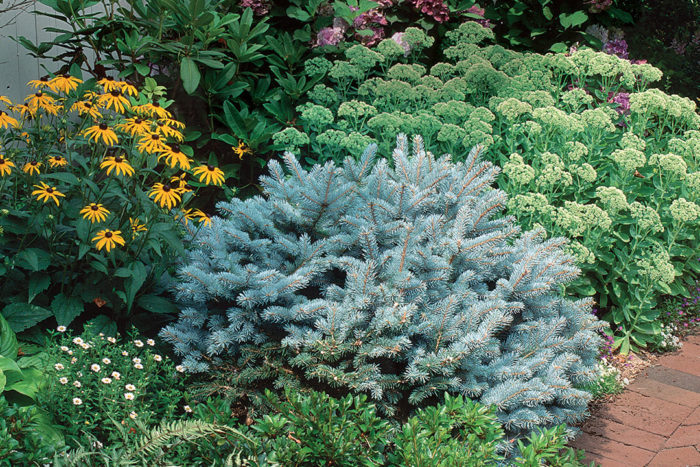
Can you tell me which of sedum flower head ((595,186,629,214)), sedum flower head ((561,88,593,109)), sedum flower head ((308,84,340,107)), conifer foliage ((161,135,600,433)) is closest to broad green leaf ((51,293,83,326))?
conifer foliage ((161,135,600,433))

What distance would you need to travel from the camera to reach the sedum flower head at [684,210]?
3719mm

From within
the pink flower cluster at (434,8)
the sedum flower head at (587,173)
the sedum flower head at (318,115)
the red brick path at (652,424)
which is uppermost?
the pink flower cluster at (434,8)

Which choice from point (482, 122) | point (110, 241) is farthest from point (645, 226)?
point (110, 241)

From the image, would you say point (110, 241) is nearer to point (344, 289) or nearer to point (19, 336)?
point (19, 336)

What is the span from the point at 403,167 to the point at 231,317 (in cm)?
102

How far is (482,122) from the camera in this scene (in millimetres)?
3867

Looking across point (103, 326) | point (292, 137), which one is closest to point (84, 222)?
point (103, 326)

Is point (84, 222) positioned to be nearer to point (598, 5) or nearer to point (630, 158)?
point (630, 158)

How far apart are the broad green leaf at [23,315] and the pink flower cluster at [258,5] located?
2.79 m

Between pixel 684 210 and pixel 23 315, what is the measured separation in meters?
3.26

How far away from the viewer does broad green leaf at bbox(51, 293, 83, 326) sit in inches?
105

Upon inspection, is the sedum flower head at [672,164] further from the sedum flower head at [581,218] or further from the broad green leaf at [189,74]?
the broad green leaf at [189,74]

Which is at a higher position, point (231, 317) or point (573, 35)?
point (573, 35)

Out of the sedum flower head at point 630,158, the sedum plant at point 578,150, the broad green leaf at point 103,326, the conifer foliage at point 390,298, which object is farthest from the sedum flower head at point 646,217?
the broad green leaf at point 103,326
